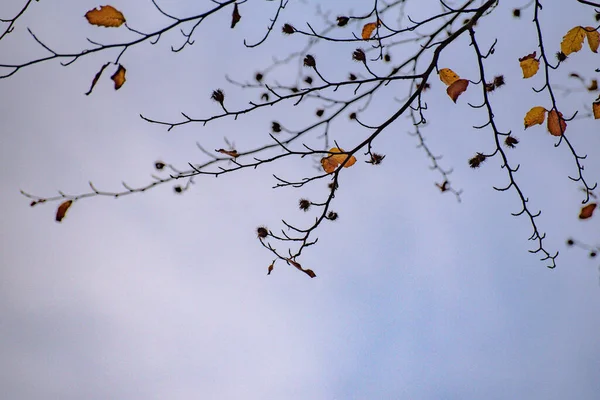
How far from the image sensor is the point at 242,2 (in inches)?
137

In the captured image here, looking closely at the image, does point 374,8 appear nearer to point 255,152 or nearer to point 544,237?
point 255,152

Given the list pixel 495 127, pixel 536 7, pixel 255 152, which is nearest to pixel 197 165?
pixel 255 152

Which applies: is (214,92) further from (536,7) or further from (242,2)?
(536,7)

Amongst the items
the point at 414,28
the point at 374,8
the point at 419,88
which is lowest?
the point at 419,88

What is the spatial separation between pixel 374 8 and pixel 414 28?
2.65 feet

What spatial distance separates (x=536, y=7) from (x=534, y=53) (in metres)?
0.52

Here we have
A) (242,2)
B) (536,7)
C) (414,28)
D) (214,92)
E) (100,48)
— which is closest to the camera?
(100,48)

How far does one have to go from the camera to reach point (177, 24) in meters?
3.20

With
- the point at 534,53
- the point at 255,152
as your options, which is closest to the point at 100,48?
the point at 255,152

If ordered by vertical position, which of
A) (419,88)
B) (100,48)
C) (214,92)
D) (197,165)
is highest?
(419,88)

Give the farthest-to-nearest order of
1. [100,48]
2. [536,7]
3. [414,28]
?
1. [414,28]
2. [536,7]
3. [100,48]

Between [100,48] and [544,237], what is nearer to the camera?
[100,48]

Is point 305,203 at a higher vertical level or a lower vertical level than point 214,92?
lower

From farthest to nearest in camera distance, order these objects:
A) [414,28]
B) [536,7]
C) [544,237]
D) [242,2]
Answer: [544,237]
[414,28]
[536,7]
[242,2]
